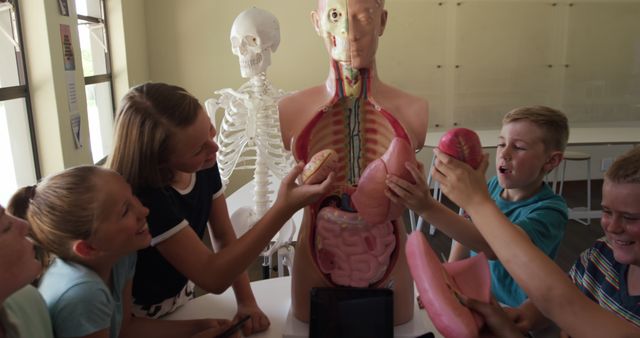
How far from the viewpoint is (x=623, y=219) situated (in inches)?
39.9

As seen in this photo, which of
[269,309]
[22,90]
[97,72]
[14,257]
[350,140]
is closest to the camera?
[14,257]

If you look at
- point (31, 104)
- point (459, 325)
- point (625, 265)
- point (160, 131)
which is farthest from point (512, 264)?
→ point (31, 104)

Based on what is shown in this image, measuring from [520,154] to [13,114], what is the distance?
275 cm

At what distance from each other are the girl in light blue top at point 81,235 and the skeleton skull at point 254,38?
1613 millimetres

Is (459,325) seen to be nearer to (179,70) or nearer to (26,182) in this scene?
(26,182)

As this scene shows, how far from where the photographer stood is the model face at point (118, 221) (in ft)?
3.38

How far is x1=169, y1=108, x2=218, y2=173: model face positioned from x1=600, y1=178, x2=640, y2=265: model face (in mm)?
950

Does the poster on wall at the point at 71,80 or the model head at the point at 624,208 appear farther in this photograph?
the poster on wall at the point at 71,80

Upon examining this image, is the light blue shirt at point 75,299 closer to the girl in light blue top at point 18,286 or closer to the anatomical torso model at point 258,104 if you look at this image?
the girl in light blue top at point 18,286

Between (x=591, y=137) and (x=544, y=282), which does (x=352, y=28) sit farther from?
(x=591, y=137)

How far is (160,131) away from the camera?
1.17 metres

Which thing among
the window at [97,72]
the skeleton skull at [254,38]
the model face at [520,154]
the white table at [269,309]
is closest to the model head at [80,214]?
the white table at [269,309]

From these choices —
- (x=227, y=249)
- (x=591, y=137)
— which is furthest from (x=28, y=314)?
(x=591, y=137)

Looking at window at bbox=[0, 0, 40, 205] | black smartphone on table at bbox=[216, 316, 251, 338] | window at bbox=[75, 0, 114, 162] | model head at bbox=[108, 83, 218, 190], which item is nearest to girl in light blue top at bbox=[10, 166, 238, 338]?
model head at bbox=[108, 83, 218, 190]
